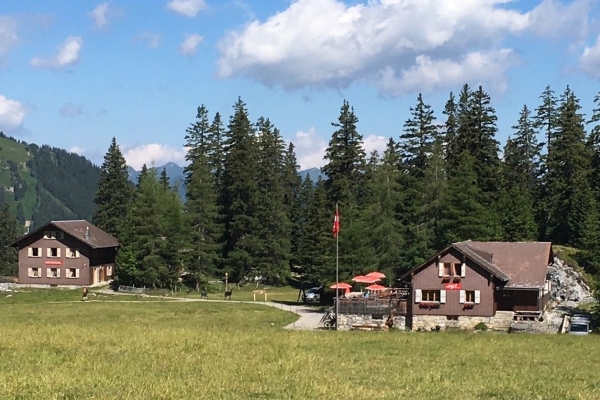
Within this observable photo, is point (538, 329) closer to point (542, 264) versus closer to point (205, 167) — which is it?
point (542, 264)

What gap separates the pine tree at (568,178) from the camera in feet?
236

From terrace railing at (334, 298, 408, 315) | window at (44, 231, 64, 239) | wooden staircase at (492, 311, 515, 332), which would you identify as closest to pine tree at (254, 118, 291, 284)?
window at (44, 231, 64, 239)

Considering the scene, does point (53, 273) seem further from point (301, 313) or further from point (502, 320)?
point (502, 320)

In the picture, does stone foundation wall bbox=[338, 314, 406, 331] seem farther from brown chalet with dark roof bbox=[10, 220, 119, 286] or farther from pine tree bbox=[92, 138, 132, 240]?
pine tree bbox=[92, 138, 132, 240]

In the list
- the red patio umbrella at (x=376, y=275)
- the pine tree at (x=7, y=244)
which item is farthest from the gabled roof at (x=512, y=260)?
the pine tree at (x=7, y=244)

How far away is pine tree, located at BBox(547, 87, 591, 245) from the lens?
72.1m

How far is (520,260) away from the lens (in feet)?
181

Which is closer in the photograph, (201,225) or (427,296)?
(427,296)

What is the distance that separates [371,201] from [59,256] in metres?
38.7

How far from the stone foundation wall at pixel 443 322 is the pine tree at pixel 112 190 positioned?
54442mm

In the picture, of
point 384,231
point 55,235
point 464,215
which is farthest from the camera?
point 55,235

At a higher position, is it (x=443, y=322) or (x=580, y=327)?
(x=580, y=327)

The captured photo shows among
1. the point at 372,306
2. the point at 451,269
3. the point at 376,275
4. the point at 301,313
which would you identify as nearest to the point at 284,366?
the point at 372,306

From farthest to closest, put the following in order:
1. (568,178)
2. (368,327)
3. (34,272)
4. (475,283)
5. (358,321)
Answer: (34,272), (568,178), (475,283), (358,321), (368,327)
